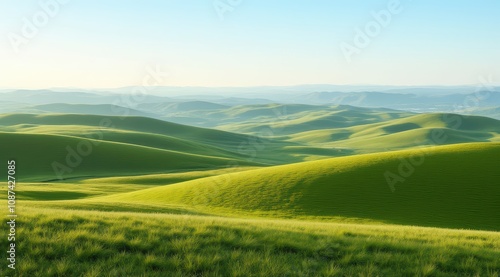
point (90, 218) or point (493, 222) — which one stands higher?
point (90, 218)

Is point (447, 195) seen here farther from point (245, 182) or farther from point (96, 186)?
point (96, 186)

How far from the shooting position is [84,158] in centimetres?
10850

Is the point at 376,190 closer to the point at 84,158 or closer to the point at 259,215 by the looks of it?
the point at 259,215

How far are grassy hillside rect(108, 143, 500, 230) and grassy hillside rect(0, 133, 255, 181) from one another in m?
47.4

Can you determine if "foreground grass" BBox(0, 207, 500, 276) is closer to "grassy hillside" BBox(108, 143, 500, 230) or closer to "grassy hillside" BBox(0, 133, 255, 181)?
"grassy hillside" BBox(108, 143, 500, 230)

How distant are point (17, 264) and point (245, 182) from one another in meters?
47.5

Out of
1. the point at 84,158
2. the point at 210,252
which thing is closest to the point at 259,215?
the point at 210,252

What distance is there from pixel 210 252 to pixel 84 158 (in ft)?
352

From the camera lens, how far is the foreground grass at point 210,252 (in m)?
9.89

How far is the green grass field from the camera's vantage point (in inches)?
412

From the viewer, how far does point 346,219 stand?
134 ft

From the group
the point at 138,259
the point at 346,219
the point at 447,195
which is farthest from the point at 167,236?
the point at 447,195

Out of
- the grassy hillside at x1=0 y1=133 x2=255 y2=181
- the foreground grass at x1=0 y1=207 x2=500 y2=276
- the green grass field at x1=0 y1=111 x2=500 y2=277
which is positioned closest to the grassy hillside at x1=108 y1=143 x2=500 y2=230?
the green grass field at x1=0 y1=111 x2=500 y2=277

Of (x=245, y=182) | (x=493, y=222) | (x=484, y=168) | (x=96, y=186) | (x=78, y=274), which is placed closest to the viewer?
(x=78, y=274)
